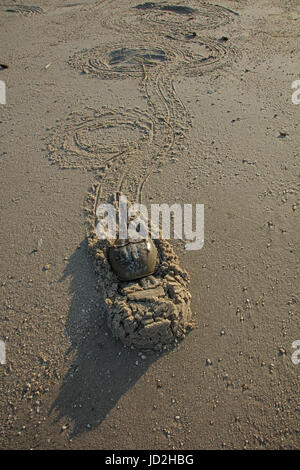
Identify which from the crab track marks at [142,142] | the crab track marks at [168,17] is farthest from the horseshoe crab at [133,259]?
the crab track marks at [168,17]

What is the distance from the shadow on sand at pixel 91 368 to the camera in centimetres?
223

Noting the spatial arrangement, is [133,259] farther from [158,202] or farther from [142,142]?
[142,142]

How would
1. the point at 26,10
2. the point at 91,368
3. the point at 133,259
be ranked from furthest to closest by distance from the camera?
the point at 26,10, the point at 133,259, the point at 91,368

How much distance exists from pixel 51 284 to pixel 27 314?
355mm

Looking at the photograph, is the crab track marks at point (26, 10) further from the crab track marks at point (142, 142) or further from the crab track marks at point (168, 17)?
the crab track marks at point (142, 142)

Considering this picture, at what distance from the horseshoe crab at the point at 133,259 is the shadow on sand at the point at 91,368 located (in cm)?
35

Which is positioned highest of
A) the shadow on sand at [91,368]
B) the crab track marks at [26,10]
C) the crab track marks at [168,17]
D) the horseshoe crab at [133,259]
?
the crab track marks at [26,10]

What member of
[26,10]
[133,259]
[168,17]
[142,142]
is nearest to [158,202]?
[133,259]

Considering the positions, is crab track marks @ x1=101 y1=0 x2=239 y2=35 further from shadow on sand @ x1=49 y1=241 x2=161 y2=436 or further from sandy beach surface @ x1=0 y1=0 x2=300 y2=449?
shadow on sand @ x1=49 y1=241 x2=161 y2=436

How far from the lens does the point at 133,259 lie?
2.63m

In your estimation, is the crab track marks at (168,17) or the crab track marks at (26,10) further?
the crab track marks at (26,10)

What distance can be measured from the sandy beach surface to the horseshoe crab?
1.10 feet

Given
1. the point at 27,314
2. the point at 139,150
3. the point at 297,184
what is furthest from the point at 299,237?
the point at 27,314

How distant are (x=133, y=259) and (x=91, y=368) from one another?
988mm
